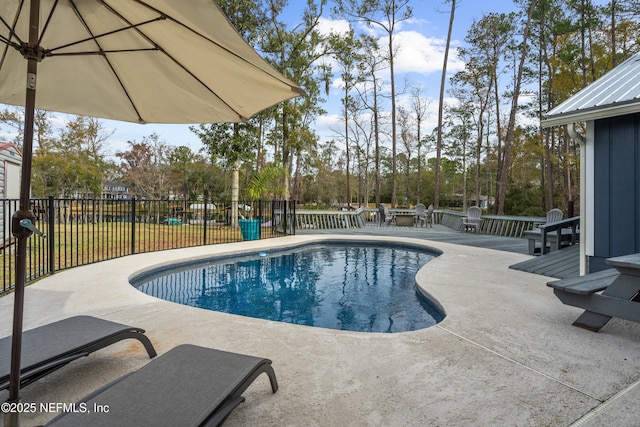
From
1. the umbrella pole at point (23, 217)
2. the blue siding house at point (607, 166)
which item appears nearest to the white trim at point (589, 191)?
the blue siding house at point (607, 166)

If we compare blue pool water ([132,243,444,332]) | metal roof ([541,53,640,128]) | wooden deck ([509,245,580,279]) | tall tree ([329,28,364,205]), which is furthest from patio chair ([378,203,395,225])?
metal roof ([541,53,640,128])

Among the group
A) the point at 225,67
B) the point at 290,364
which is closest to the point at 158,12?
the point at 225,67

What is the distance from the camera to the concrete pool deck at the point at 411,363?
174 cm

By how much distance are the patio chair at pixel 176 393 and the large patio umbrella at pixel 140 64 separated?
1.48m

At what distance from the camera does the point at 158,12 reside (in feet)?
6.05

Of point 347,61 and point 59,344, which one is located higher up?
point 347,61

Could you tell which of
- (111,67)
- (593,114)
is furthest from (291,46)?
(111,67)

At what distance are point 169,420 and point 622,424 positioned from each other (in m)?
2.12

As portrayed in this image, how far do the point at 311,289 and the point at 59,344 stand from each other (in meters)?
3.63

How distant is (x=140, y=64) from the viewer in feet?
7.95

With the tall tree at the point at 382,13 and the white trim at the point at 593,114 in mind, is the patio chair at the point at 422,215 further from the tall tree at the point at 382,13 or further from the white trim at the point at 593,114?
the white trim at the point at 593,114

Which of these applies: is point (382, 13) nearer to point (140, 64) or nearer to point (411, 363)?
point (140, 64)

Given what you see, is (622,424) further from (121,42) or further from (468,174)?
(468,174)

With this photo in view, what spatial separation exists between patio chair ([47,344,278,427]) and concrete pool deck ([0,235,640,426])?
26 centimetres
